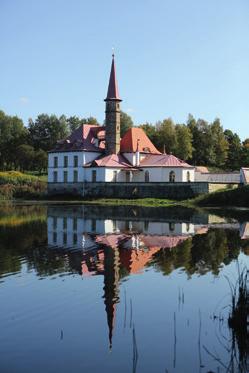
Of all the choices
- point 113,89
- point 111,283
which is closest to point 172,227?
point 111,283

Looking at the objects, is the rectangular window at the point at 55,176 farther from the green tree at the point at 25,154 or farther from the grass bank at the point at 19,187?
the green tree at the point at 25,154

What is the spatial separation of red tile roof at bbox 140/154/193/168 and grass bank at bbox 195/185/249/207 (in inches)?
455

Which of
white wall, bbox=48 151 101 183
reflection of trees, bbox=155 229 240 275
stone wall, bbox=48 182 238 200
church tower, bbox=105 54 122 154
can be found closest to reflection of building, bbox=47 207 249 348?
reflection of trees, bbox=155 229 240 275

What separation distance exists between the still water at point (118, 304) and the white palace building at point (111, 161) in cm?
4028

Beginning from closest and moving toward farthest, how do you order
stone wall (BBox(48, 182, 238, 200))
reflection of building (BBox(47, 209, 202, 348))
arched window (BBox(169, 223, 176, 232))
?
reflection of building (BBox(47, 209, 202, 348))
arched window (BBox(169, 223, 176, 232))
stone wall (BBox(48, 182, 238, 200))

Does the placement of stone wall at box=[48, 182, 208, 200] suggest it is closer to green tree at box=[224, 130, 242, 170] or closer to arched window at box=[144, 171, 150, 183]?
arched window at box=[144, 171, 150, 183]

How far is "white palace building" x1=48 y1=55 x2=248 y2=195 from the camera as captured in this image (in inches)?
2628

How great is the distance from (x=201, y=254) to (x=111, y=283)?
6.55 meters

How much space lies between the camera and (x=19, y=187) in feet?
233

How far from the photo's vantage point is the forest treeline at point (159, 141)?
92.6 meters

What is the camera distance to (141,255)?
21547 mm

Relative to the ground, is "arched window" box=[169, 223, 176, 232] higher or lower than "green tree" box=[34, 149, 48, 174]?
lower

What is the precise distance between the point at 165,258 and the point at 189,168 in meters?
46.4

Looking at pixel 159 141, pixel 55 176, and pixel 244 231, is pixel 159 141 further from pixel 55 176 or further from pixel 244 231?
pixel 244 231
